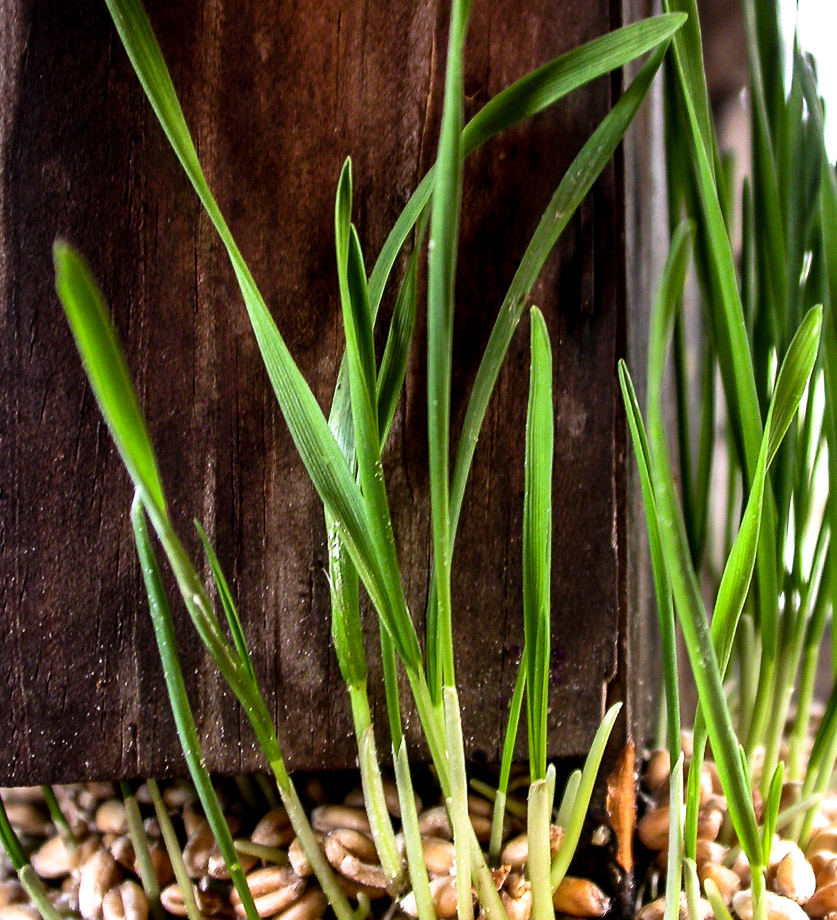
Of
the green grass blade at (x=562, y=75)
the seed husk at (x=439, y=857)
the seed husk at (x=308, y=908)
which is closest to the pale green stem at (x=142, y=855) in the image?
the seed husk at (x=308, y=908)

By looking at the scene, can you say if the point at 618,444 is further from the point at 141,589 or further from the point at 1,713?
the point at 1,713

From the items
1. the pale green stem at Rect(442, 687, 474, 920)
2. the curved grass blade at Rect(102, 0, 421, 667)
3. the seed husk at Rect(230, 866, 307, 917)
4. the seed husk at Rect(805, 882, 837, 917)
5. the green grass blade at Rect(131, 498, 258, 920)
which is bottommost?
the seed husk at Rect(805, 882, 837, 917)

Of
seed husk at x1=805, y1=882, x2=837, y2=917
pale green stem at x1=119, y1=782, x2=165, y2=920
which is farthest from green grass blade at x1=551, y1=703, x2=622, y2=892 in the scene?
pale green stem at x1=119, y1=782, x2=165, y2=920

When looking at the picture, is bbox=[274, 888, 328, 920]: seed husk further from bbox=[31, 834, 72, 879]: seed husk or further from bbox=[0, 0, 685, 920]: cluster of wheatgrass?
bbox=[31, 834, 72, 879]: seed husk

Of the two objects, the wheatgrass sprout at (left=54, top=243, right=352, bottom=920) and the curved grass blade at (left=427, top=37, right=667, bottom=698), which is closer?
the wheatgrass sprout at (left=54, top=243, right=352, bottom=920)

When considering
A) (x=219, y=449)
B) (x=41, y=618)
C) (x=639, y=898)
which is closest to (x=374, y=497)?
(x=219, y=449)

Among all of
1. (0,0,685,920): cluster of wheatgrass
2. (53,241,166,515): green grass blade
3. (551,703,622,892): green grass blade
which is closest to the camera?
(53,241,166,515): green grass blade

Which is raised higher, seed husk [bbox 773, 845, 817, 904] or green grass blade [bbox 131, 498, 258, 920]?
green grass blade [bbox 131, 498, 258, 920]
